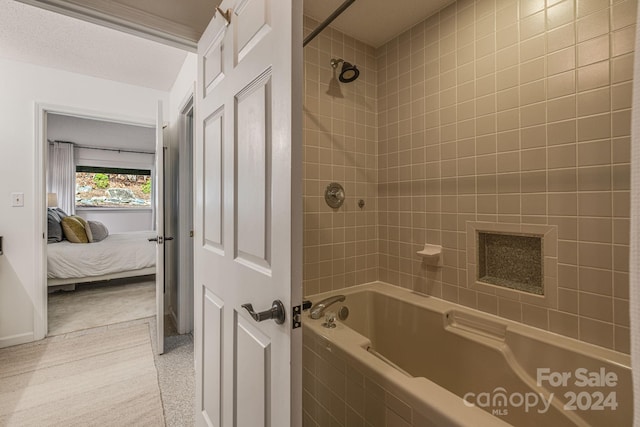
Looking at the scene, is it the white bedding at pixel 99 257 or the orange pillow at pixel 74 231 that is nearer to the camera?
the white bedding at pixel 99 257

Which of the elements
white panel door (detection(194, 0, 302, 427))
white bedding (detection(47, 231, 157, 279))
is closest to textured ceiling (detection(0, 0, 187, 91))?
white panel door (detection(194, 0, 302, 427))

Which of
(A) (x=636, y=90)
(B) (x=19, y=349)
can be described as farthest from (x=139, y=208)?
(A) (x=636, y=90)

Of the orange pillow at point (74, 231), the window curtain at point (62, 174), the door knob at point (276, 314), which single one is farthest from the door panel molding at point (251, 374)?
the window curtain at point (62, 174)

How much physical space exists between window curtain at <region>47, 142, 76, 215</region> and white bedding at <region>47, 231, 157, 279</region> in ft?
7.51

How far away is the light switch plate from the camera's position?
2.44m

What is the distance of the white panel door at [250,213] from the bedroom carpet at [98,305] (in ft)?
7.58

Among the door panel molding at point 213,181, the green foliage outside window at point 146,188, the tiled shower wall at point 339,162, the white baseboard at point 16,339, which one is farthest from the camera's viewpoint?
the green foliage outside window at point 146,188

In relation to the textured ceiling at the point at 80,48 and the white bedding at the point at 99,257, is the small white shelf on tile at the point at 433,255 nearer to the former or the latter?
the textured ceiling at the point at 80,48

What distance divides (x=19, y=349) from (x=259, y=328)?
290 cm

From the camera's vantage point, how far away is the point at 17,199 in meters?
2.46

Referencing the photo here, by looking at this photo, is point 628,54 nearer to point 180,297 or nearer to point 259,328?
point 259,328

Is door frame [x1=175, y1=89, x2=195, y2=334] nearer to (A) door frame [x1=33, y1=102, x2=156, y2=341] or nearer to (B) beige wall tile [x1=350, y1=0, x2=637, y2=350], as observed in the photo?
(A) door frame [x1=33, y1=102, x2=156, y2=341]

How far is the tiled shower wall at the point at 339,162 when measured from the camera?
1857 millimetres

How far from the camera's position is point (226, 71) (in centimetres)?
109
